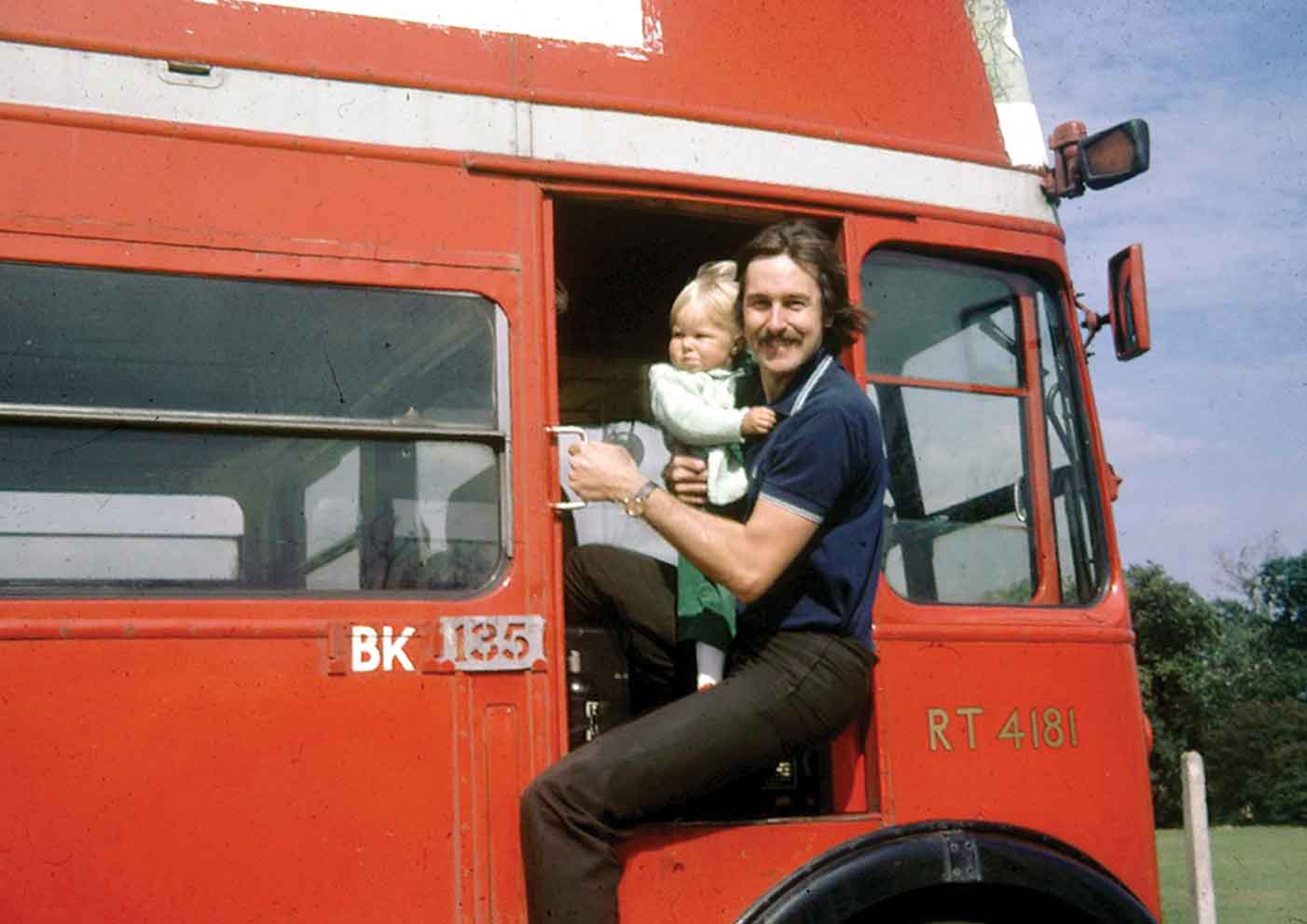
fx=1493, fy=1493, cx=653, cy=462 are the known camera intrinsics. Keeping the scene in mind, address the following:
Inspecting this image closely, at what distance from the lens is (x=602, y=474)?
10.6 feet

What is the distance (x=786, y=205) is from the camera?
3.68 meters

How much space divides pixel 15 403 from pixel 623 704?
186cm

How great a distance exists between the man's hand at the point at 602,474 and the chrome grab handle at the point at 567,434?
3cm

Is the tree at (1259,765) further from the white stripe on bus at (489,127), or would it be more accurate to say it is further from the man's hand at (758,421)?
the man's hand at (758,421)

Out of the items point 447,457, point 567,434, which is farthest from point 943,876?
point 447,457

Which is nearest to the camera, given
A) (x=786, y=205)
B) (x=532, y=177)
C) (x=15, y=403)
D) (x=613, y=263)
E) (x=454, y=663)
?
(x=15, y=403)

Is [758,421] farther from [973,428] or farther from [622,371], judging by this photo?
[622,371]

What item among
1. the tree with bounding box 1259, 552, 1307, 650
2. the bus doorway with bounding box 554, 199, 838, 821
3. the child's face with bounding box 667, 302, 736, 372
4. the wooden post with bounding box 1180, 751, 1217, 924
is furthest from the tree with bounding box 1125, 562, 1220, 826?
the child's face with bounding box 667, 302, 736, 372

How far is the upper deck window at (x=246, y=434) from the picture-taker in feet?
9.62

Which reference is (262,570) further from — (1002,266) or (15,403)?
(1002,266)

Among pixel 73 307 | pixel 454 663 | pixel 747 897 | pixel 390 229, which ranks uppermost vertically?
pixel 390 229

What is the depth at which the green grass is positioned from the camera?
19.0 metres

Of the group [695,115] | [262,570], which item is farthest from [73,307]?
[695,115]

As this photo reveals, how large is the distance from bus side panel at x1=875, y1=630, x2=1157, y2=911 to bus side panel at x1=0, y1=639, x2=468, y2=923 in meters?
1.09
